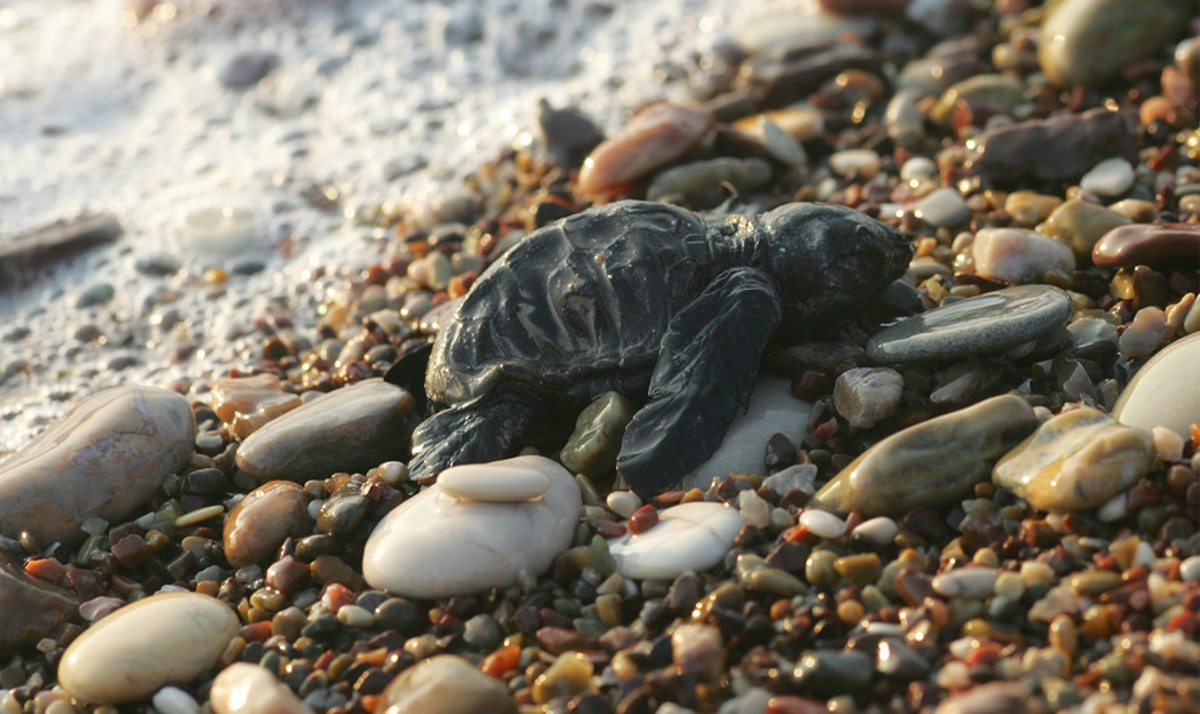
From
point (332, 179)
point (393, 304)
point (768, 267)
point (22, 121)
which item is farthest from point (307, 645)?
point (22, 121)

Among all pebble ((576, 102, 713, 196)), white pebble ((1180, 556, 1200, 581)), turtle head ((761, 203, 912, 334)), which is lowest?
white pebble ((1180, 556, 1200, 581))

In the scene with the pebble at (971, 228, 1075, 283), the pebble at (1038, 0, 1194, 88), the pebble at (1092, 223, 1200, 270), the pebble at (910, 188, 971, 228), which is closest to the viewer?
the pebble at (1092, 223, 1200, 270)

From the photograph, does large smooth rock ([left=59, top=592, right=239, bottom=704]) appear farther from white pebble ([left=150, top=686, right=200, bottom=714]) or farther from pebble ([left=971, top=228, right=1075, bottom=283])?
pebble ([left=971, top=228, right=1075, bottom=283])

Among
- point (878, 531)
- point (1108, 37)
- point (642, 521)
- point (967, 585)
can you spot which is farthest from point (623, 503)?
point (1108, 37)

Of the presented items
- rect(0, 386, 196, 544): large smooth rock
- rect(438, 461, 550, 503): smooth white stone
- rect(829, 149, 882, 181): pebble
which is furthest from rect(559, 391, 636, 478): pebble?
rect(829, 149, 882, 181): pebble

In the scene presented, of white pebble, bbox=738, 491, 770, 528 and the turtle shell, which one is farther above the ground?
the turtle shell

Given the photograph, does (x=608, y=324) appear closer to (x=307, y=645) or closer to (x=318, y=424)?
(x=318, y=424)

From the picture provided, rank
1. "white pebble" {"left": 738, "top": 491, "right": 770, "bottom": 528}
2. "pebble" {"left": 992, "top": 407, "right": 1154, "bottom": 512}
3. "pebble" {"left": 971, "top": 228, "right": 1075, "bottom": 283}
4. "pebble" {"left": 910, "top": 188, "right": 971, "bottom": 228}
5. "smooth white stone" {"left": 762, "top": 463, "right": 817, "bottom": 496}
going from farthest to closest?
"pebble" {"left": 910, "top": 188, "right": 971, "bottom": 228}
"pebble" {"left": 971, "top": 228, "right": 1075, "bottom": 283}
"smooth white stone" {"left": 762, "top": 463, "right": 817, "bottom": 496}
"white pebble" {"left": 738, "top": 491, "right": 770, "bottom": 528}
"pebble" {"left": 992, "top": 407, "right": 1154, "bottom": 512}
